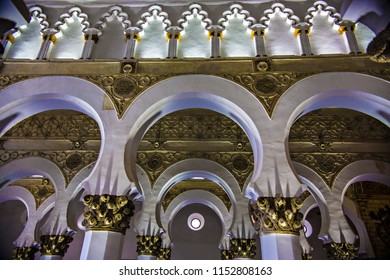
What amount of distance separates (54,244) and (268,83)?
13.3 ft

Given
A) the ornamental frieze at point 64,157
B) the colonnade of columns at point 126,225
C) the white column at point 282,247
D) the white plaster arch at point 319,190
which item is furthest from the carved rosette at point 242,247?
the ornamental frieze at point 64,157

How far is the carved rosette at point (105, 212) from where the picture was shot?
2721 mm

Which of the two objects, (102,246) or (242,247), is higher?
(242,247)

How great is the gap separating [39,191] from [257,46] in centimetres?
556

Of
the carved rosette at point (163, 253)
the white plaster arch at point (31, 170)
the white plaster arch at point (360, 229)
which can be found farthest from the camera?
the carved rosette at point (163, 253)

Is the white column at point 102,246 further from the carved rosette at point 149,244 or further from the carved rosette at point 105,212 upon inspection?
the carved rosette at point 149,244

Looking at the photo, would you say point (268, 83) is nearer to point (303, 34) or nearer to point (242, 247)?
point (303, 34)

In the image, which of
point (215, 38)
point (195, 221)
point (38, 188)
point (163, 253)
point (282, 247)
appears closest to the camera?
point (282, 247)

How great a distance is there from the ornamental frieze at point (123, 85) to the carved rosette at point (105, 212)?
100cm

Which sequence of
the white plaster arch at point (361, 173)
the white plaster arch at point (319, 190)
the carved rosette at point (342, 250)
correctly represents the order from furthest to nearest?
the white plaster arch at point (361, 173) → the carved rosette at point (342, 250) → the white plaster arch at point (319, 190)

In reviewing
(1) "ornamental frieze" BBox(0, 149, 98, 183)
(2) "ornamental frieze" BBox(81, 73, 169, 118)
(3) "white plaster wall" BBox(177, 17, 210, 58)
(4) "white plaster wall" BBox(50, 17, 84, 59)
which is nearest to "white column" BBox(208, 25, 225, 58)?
(3) "white plaster wall" BBox(177, 17, 210, 58)

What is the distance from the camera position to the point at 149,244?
16.5 ft

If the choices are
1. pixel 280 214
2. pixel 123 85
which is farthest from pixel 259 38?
pixel 280 214

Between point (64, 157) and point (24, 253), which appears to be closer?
point (24, 253)
